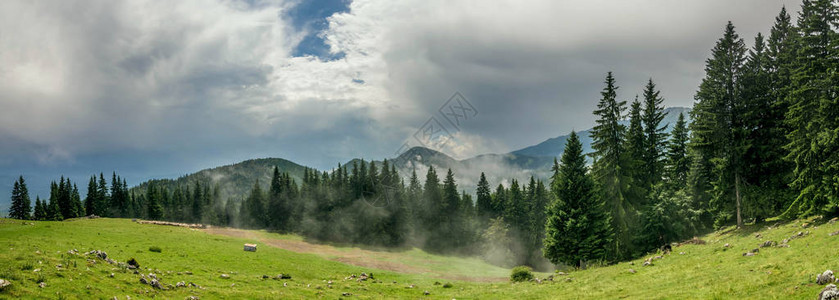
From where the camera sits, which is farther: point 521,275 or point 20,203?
point 20,203

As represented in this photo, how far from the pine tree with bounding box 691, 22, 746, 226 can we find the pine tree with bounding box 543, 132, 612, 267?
39.6 ft

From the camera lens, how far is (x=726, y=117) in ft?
127

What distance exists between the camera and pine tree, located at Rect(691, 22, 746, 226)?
38062 mm

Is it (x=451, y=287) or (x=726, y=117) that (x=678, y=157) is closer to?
(x=726, y=117)

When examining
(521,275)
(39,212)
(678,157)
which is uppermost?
(678,157)

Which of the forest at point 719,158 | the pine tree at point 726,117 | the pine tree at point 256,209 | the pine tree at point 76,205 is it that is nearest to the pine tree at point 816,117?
the forest at point 719,158

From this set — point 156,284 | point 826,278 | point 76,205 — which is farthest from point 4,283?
point 76,205

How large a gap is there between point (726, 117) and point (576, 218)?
18.4 metres

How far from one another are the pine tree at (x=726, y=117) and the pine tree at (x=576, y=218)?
1208cm

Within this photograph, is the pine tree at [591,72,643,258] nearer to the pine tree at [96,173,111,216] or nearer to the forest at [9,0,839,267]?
the forest at [9,0,839,267]

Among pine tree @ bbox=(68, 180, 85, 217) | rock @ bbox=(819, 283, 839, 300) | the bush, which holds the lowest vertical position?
the bush

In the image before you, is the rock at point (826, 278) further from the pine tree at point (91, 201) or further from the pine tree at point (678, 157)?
the pine tree at point (91, 201)

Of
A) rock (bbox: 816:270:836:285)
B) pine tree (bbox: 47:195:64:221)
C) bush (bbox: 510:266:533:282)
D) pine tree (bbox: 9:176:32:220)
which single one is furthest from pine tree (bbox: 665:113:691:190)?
pine tree (bbox: 9:176:32:220)

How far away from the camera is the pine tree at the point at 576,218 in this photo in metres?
42.7
